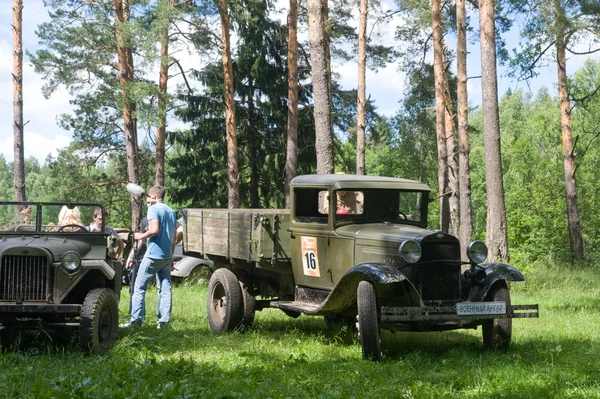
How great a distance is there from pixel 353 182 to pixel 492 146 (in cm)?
729

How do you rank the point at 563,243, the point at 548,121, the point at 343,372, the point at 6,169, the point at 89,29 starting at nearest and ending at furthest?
the point at 343,372, the point at 89,29, the point at 563,243, the point at 548,121, the point at 6,169

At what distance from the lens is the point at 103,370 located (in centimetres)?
627

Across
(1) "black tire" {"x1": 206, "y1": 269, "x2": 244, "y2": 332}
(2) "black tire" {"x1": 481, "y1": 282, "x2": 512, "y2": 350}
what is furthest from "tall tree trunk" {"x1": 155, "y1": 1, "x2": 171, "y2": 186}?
(2) "black tire" {"x1": 481, "y1": 282, "x2": 512, "y2": 350}

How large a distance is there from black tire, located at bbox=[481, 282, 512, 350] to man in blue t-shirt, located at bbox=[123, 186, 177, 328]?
12.9 feet

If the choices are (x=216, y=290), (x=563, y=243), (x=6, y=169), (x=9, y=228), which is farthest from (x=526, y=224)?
(x=6, y=169)

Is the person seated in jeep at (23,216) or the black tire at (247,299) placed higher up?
the person seated in jeep at (23,216)

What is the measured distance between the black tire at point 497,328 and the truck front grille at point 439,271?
42cm

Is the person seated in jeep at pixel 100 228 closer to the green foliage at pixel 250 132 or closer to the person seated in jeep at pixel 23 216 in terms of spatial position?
the person seated in jeep at pixel 23 216

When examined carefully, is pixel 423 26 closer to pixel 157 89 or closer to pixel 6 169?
pixel 157 89

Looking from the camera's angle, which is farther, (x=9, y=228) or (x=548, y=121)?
(x=548, y=121)

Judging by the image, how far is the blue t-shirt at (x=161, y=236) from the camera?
9375mm

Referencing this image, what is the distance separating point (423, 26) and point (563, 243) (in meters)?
9.82

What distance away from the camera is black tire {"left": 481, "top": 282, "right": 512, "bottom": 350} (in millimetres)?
7848

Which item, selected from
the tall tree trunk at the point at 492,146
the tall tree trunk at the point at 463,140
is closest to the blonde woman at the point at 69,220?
the tall tree trunk at the point at 492,146
